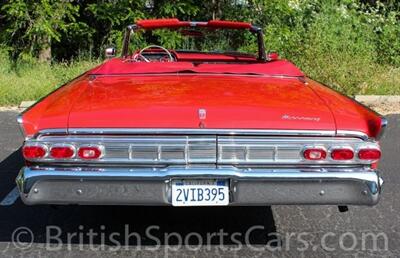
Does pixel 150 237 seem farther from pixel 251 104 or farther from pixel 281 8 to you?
pixel 281 8

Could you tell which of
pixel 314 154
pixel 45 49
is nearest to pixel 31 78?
pixel 45 49

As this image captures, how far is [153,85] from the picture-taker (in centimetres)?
393

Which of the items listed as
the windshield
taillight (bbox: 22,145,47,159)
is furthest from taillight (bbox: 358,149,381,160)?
the windshield

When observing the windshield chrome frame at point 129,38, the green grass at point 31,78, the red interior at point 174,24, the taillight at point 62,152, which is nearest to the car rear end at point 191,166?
the taillight at point 62,152

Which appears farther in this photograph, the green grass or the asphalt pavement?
the green grass

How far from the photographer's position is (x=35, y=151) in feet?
10.8

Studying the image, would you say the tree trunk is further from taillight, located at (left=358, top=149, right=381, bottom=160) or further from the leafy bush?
taillight, located at (left=358, top=149, right=381, bottom=160)

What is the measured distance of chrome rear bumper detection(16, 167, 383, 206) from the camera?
10.7 feet

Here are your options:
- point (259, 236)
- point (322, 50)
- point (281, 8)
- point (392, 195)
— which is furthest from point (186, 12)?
point (259, 236)

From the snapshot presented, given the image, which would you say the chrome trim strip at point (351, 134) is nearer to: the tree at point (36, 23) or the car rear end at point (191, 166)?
the car rear end at point (191, 166)

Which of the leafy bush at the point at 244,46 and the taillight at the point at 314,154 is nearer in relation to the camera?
the taillight at the point at 314,154

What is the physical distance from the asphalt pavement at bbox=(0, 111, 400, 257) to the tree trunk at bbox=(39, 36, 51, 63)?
24.6 feet

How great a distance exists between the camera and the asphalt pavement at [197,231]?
12.3 feet

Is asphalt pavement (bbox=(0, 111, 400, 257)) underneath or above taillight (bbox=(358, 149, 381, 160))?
underneath
